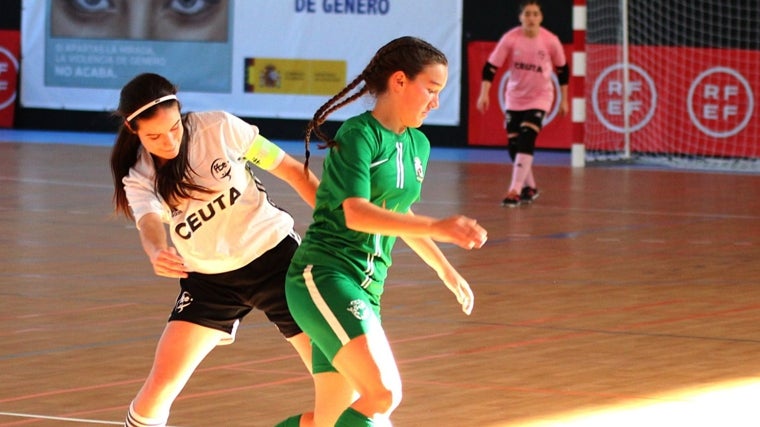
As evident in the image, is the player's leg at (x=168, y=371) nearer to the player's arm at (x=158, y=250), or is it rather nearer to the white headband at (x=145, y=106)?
the player's arm at (x=158, y=250)

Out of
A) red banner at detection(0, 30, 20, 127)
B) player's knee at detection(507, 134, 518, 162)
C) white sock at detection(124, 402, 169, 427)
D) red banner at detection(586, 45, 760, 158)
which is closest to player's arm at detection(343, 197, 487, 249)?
white sock at detection(124, 402, 169, 427)

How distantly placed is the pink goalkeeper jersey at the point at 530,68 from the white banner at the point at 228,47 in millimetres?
6077

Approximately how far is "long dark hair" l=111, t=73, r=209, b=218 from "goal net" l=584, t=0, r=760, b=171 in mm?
13837

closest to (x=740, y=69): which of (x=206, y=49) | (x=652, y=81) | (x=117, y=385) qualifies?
(x=652, y=81)

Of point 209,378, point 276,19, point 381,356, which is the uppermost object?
point 276,19

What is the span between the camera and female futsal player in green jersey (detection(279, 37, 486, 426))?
3.58m

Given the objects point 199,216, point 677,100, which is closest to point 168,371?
point 199,216

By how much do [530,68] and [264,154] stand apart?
900cm

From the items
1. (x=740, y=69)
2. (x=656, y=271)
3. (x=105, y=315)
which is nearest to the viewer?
(x=105, y=315)

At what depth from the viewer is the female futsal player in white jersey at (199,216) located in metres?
4.08

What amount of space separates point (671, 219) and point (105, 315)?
6.08 metres

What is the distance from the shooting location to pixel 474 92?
63.9ft

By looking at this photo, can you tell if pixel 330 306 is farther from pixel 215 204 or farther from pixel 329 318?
pixel 215 204

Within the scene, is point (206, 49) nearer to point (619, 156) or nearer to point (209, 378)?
point (619, 156)
